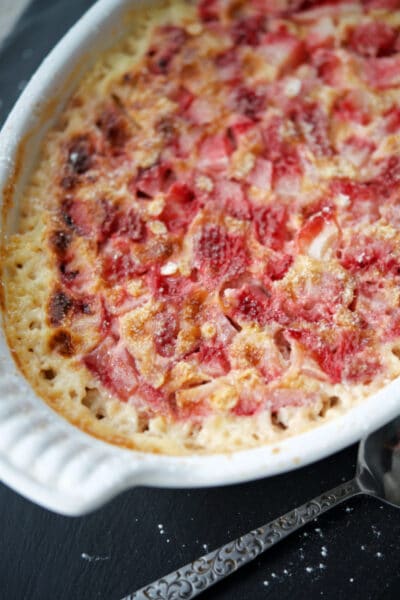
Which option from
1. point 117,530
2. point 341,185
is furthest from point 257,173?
point 117,530

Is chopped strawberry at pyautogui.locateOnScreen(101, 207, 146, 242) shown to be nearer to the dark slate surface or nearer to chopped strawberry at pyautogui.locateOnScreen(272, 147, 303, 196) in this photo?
chopped strawberry at pyautogui.locateOnScreen(272, 147, 303, 196)

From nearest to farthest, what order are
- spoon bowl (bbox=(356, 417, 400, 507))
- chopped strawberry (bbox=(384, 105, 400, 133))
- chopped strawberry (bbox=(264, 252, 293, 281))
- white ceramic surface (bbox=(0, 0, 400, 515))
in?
white ceramic surface (bbox=(0, 0, 400, 515)) < spoon bowl (bbox=(356, 417, 400, 507)) < chopped strawberry (bbox=(264, 252, 293, 281)) < chopped strawberry (bbox=(384, 105, 400, 133))

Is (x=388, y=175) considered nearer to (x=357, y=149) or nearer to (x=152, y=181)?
(x=357, y=149)

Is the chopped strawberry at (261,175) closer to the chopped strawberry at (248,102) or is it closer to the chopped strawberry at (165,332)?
the chopped strawberry at (248,102)

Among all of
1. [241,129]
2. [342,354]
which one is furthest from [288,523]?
[241,129]

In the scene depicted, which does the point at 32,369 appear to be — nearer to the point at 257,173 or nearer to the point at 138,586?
the point at 138,586

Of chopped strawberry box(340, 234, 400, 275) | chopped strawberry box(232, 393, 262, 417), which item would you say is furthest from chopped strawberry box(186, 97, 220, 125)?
chopped strawberry box(232, 393, 262, 417)
